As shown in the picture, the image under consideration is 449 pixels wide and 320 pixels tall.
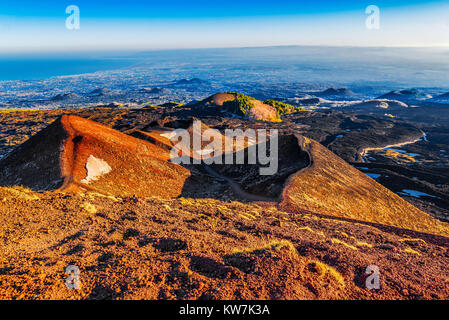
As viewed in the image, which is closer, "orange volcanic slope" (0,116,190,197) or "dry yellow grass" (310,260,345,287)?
"dry yellow grass" (310,260,345,287)

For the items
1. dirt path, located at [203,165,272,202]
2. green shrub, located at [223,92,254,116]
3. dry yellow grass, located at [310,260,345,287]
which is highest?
green shrub, located at [223,92,254,116]

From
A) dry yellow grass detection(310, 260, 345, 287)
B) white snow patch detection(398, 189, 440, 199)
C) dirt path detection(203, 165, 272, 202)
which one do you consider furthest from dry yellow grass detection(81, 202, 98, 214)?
white snow patch detection(398, 189, 440, 199)

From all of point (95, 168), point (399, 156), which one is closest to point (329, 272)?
point (95, 168)

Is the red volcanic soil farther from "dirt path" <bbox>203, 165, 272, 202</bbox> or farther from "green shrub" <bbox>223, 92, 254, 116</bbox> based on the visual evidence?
"green shrub" <bbox>223, 92, 254, 116</bbox>

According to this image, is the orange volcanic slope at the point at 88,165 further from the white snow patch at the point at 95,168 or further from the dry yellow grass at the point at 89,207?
the dry yellow grass at the point at 89,207

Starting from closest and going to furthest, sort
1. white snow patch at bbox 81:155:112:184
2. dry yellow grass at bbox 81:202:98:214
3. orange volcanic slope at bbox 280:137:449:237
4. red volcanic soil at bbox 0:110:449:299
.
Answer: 1. red volcanic soil at bbox 0:110:449:299
2. dry yellow grass at bbox 81:202:98:214
3. white snow patch at bbox 81:155:112:184
4. orange volcanic slope at bbox 280:137:449:237

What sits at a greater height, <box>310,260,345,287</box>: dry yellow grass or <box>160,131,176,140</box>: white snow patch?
<box>160,131,176,140</box>: white snow patch
